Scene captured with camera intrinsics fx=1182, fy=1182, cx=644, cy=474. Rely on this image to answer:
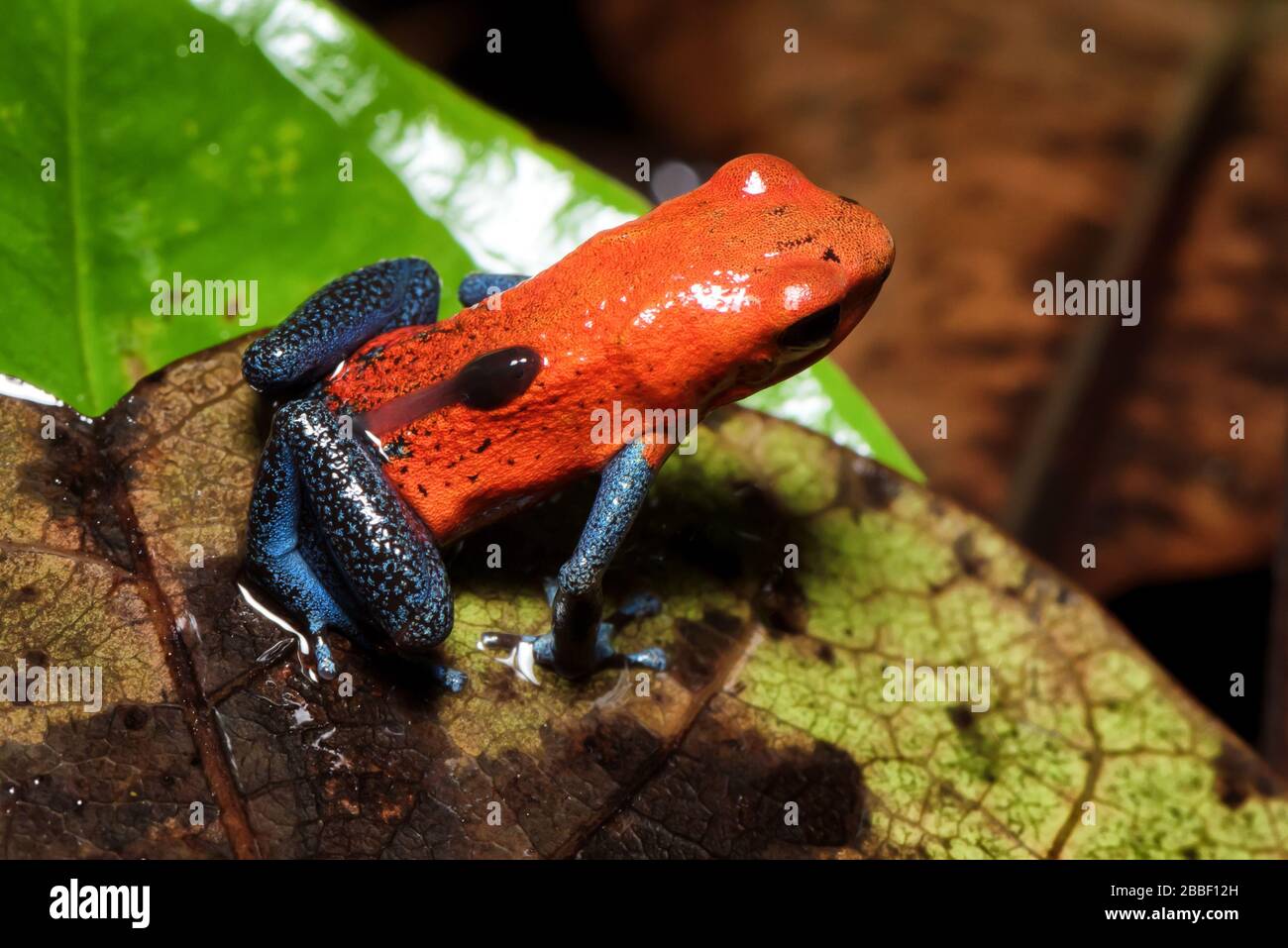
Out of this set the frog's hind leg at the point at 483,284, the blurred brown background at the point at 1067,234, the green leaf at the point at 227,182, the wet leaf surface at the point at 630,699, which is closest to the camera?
the wet leaf surface at the point at 630,699

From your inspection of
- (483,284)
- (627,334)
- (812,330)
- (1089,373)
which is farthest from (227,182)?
(1089,373)

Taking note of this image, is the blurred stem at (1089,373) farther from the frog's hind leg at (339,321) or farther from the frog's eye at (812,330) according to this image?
the frog's hind leg at (339,321)

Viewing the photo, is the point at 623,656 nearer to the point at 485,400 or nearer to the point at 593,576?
the point at 593,576

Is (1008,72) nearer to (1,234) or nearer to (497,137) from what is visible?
(497,137)

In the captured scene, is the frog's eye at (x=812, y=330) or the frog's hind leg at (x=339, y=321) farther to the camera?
the frog's hind leg at (x=339, y=321)

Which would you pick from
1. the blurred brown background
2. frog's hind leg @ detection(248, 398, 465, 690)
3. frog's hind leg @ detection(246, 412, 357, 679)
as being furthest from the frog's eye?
the blurred brown background

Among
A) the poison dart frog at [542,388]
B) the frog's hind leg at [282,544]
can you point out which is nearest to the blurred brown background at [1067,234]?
the poison dart frog at [542,388]

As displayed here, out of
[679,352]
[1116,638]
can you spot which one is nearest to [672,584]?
[679,352]
